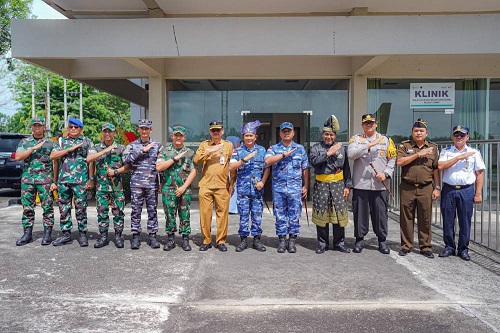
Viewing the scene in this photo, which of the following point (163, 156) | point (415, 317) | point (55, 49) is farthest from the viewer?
point (55, 49)

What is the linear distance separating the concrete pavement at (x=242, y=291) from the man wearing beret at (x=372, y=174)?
46 centimetres

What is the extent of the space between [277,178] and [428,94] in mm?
6107

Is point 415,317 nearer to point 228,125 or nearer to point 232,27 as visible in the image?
point 232,27

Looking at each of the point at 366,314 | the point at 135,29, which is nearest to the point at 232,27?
the point at 135,29

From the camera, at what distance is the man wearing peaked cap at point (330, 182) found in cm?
581

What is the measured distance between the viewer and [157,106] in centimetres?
1045

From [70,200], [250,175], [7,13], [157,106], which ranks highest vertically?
[7,13]

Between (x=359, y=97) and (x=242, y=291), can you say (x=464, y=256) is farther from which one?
(x=359, y=97)

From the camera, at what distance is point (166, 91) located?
10750 millimetres

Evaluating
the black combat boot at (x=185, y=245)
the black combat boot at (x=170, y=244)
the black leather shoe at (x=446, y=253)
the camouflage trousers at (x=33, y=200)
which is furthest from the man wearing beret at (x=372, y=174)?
the camouflage trousers at (x=33, y=200)

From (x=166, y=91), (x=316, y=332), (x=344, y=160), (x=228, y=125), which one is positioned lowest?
(x=316, y=332)

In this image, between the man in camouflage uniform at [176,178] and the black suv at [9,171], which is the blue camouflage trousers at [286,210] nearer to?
the man in camouflage uniform at [176,178]

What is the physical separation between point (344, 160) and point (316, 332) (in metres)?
2.85

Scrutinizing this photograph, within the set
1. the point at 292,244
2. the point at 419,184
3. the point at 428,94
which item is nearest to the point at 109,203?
the point at 292,244
